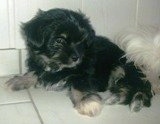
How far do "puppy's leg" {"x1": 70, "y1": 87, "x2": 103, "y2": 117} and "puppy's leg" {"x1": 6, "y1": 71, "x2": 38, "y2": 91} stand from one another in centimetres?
23

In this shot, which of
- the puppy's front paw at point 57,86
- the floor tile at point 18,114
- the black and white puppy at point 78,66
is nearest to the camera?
the floor tile at point 18,114

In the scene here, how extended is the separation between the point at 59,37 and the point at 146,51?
482mm

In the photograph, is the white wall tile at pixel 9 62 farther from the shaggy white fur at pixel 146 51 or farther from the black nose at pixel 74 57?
the shaggy white fur at pixel 146 51

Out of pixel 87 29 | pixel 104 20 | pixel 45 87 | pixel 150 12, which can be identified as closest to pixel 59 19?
pixel 87 29

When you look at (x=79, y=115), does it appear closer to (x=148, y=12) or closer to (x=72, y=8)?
(x=72, y=8)

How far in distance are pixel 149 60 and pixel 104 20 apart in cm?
32

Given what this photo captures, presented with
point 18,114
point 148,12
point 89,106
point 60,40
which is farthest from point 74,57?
point 148,12

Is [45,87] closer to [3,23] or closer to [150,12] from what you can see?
[3,23]

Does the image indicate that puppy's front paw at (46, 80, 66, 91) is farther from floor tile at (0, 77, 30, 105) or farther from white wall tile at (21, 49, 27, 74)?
white wall tile at (21, 49, 27, 74)

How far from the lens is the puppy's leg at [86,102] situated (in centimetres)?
133

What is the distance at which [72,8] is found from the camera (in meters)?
1.70

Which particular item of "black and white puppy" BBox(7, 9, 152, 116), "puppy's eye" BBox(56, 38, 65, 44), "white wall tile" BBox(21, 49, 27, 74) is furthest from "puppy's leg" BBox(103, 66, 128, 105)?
"white wall tile" BBox(21, 49, 27, 74)

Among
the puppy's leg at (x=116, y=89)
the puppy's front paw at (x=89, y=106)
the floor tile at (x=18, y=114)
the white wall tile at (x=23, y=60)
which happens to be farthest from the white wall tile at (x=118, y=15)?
the floor tile at (x=18, y=114)

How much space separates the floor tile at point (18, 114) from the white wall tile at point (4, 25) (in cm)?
40
